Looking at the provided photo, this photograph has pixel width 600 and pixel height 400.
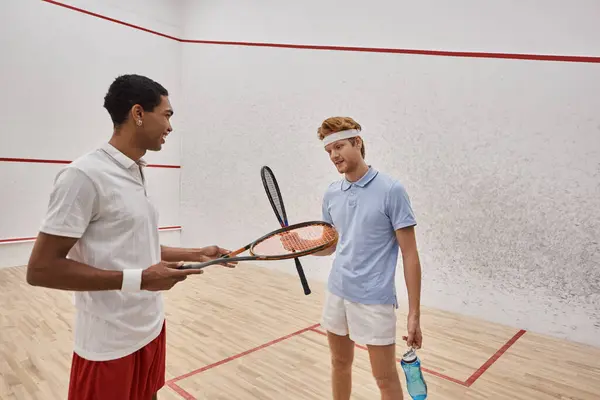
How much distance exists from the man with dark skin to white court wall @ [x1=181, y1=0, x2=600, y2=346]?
237cm

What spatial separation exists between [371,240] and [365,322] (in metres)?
0.24

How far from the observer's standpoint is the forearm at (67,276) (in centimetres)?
76

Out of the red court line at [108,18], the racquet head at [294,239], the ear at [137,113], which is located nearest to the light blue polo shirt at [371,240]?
the racquet head at [294,239]

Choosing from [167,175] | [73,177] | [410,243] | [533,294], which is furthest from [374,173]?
[167,175]

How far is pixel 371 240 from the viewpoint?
118 cm

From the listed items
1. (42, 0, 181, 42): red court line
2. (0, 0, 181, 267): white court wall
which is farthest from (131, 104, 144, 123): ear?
(42, 0, 181, 42): red court line

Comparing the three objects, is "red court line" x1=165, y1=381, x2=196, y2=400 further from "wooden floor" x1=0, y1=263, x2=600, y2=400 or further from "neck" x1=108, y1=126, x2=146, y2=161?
"neck" x1=108, y1=126, x2=146, y2=161

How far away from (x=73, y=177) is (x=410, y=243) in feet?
2.84

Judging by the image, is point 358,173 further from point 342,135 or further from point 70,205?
point 70,205

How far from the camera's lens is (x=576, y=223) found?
7.93 ft

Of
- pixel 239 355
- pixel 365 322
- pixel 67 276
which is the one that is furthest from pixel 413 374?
pixel 67 276

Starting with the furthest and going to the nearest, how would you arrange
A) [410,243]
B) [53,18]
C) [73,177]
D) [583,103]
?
[53,18] → [583,103] → [410,243] → [73,177]

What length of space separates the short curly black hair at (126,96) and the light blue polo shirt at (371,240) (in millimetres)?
654

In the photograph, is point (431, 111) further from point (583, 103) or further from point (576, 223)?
point (576, 223)
